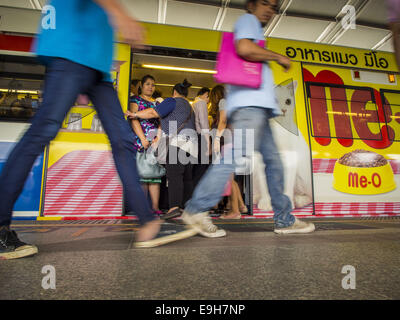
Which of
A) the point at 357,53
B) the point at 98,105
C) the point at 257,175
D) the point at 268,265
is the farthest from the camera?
the point at 357,53

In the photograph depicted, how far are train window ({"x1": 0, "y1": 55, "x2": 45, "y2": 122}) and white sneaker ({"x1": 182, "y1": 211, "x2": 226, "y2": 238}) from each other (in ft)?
9.16

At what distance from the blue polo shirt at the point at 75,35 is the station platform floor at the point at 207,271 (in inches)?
35.1

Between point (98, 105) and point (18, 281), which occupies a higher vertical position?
point (98, 105)

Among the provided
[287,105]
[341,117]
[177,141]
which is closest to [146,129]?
[177,141]

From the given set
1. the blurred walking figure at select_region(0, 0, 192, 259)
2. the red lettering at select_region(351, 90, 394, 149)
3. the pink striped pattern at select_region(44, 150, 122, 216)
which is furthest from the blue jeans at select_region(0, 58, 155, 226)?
the red lettering at select_region(351, 90, 394, 149)

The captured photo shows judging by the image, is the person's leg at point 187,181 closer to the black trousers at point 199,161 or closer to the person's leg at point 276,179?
the black trousers at point 199,161

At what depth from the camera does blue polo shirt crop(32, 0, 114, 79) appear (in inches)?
47.4

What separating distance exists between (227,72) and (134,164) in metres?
0.86

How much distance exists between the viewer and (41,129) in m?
1.21

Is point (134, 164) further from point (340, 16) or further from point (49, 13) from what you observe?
point (340, 16)

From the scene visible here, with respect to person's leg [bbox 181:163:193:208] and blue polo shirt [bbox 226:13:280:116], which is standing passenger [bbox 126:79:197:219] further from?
blue polo shirt [bbox 226:13:280:116]

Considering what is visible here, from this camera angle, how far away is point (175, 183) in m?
2.89
